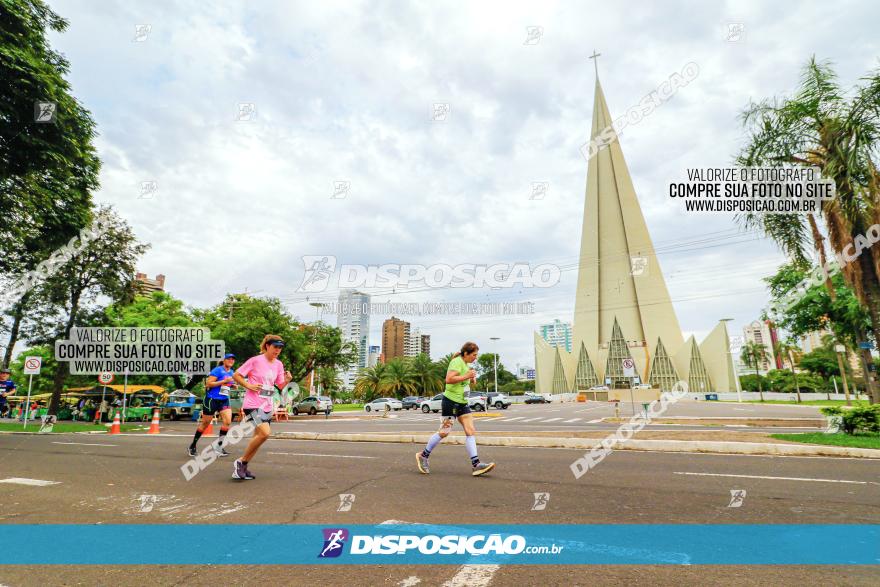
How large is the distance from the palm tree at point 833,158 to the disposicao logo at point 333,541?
13.5 m

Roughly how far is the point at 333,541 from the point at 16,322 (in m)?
28.4

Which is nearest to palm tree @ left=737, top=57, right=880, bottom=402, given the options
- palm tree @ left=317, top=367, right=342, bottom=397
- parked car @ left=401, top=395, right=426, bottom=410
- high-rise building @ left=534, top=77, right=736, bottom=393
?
parked car @ left=401, top=395, right=426, bottom=410

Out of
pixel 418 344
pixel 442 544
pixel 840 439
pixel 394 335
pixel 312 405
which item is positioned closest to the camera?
pixel 442 544

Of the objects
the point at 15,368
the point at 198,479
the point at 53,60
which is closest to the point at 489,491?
the point at 198,479

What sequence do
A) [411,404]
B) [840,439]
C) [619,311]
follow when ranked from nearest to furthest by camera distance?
[840,439], [411,404], [619,311]

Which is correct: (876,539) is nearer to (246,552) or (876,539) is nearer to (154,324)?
(246,552)

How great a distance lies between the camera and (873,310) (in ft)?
36.6

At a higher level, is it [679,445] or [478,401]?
[679,445]

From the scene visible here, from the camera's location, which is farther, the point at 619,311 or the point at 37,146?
the point at 619,311

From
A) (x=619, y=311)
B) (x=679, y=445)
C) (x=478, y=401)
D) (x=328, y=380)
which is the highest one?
(x=619, y=311)

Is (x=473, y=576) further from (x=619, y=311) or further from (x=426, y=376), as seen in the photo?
(x=619, y=311)

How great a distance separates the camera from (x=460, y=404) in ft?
22.0

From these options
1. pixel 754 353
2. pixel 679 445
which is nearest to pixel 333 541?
pixel 679 445

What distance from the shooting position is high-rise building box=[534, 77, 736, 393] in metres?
74.8
